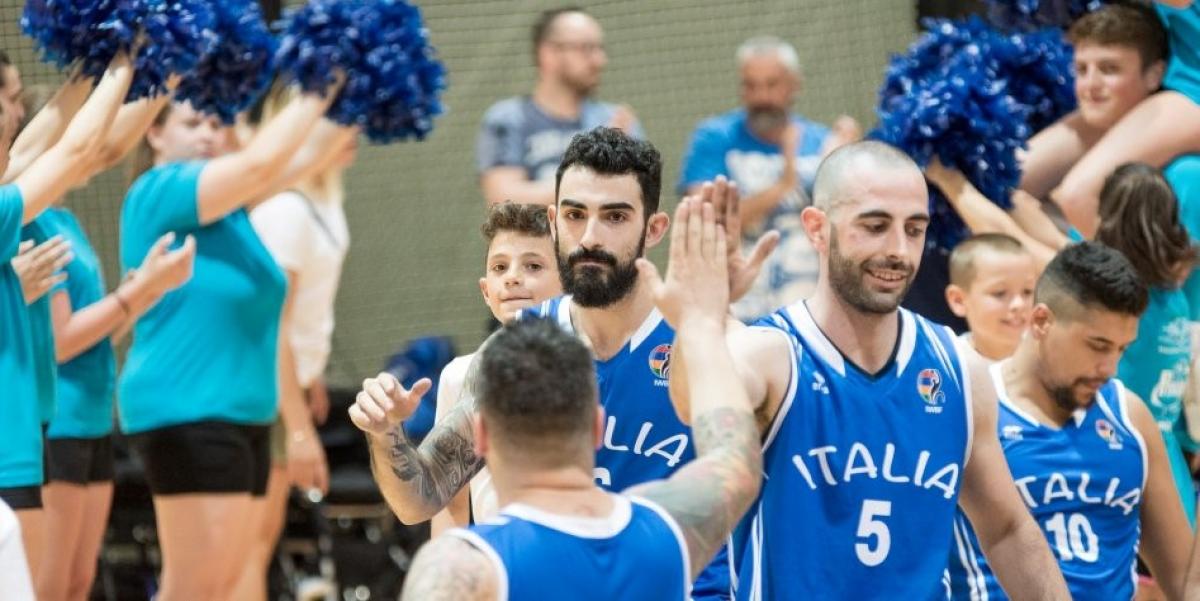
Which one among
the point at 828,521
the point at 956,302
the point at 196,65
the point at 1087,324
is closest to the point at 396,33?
the point at 196,65

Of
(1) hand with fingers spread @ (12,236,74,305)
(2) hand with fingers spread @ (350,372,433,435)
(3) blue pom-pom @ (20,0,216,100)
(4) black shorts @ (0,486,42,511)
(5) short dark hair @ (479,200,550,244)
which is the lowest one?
(4) black shorts @ (0,486,42,511)

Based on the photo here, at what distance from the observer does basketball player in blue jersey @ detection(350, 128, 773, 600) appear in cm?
421

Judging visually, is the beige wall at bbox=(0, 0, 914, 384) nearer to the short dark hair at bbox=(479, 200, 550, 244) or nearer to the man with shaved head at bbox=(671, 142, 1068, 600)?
the short dark hair at bbox=(479, 200, 550, 244)

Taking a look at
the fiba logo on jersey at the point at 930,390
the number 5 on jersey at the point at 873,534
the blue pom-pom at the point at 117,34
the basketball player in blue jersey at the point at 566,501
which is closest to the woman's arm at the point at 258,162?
the blue pom-pom at the point at 117,34

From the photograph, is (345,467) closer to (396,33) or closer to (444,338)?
(444,338)

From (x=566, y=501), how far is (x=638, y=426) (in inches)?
47.9

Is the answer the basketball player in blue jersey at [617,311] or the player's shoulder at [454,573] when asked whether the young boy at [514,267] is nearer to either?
the basketball player in blue jersey at [617,311]

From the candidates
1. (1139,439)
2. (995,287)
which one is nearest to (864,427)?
(1139,439)

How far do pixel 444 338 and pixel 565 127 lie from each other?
1448 millimetres

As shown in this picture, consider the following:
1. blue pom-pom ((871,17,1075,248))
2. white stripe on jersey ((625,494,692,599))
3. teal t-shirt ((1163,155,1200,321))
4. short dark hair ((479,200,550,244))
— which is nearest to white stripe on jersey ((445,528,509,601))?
white stripe on jersey ((625,494,692,599))

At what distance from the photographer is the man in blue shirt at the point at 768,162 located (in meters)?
8.41

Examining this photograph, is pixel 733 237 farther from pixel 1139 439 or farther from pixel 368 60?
pixel 368 60

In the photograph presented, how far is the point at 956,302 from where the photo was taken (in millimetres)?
6145

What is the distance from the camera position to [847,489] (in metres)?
3.95
